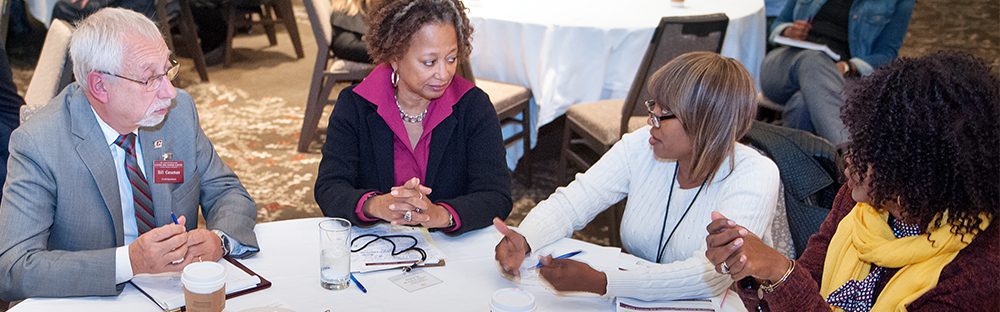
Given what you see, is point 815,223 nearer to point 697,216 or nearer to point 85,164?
point 697,216

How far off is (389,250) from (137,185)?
59 cm

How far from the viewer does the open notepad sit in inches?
72.2

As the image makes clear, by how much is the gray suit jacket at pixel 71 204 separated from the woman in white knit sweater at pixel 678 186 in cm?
75

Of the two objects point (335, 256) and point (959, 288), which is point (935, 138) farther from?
point (335, 256)

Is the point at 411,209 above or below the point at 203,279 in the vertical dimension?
below

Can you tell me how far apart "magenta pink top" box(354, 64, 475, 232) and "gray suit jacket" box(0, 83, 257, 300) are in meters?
0.45

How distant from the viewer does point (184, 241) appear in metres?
1.93

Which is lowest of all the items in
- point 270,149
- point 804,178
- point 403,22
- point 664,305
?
point 270,149

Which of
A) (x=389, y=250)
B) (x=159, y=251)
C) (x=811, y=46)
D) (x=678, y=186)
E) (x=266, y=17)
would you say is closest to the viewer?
(x=159, y=251)

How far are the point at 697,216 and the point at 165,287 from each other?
118cm

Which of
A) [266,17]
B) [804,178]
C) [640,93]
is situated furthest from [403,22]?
[266,17]

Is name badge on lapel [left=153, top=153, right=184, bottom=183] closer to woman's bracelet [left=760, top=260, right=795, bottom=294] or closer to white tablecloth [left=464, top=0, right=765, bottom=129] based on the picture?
woman's bracelet [left=760, top=260, right=795, bottom=294]

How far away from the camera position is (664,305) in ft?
6.36

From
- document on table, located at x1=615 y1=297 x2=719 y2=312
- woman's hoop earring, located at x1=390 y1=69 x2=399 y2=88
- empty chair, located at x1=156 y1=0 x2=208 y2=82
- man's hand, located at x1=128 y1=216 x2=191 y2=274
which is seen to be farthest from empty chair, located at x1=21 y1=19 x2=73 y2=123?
empty chair, located at x1=156 y1=0 x2=208 y2=82
